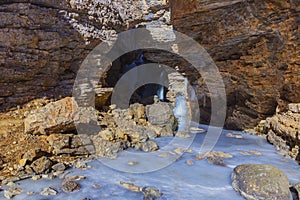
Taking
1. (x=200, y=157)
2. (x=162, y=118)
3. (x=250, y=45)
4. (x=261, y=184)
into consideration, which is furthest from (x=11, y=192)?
(x=250, y=45)

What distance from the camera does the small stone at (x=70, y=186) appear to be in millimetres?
2665

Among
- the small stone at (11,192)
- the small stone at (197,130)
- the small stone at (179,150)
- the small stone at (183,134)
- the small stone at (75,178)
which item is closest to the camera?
the small stone at (11,192)

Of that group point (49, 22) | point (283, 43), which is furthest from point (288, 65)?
point (49, 22)

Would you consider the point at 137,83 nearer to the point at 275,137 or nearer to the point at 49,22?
the point at 49,22

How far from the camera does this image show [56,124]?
3.59 metres

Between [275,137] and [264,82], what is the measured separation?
1271mm

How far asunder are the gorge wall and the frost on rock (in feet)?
0.06

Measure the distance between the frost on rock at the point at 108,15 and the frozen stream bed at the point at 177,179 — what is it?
2.83 meters

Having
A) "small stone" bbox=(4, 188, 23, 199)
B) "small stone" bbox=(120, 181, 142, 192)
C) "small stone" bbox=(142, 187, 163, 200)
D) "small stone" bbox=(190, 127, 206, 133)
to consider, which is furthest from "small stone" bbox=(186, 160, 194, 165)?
"small stone" bbox=(4, 188, 23, 199)

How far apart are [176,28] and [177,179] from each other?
3.77 m

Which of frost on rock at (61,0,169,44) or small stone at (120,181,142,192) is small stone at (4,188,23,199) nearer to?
small stone at (120,181,142,192)

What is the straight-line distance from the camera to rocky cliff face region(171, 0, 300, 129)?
3772mm

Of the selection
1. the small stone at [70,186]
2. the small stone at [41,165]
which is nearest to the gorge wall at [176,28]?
the small stone at [41,165]

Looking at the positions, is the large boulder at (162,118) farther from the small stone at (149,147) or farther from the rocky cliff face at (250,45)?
the rocky cliff face at (250,45)
